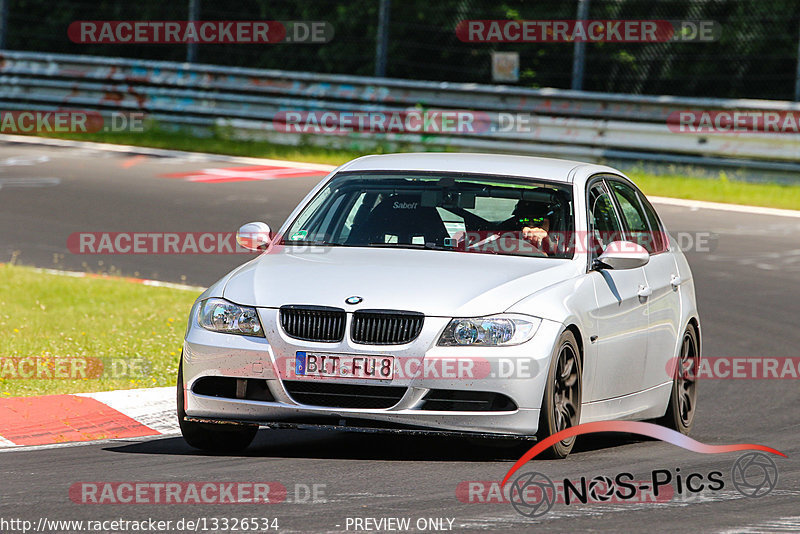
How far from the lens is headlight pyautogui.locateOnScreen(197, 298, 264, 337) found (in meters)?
7.25

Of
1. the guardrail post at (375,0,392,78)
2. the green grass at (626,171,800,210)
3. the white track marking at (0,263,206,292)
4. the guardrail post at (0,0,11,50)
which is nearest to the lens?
the white track marking at (0,263,206,292)

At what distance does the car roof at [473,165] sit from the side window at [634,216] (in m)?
0.28

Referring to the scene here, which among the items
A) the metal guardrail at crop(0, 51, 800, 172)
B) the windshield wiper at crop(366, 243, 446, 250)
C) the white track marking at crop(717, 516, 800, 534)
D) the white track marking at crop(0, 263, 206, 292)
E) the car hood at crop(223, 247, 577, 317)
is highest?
the metal guardrail at crop(0, 51, 800, 172)

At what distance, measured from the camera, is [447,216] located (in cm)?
845

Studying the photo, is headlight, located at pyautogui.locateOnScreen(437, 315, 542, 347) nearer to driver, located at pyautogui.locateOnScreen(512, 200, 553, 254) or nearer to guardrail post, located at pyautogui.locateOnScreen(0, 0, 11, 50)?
driver, located at pyautogui.locateOnScreen(512, 200, 553, 254)

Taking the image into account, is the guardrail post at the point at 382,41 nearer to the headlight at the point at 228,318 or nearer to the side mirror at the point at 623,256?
the side mirror at the point at 623,256

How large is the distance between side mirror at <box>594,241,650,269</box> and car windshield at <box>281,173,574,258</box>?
21cm

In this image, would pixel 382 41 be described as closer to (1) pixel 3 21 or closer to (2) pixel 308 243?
(1) pixel 3 21

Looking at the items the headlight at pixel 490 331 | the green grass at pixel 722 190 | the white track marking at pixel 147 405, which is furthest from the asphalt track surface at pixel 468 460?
the green grass at pixel 722 190

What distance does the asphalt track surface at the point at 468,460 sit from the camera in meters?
5.91

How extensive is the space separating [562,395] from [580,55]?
1320cm

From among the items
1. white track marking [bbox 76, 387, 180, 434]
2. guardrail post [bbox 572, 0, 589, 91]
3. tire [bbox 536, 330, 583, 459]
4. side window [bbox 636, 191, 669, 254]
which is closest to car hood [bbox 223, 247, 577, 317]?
tire [bbox 536, 330, 583, 459]

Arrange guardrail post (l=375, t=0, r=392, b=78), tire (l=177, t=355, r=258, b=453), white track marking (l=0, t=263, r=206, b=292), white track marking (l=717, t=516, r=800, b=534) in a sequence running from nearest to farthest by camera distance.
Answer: white track marking (l=717, t=516, r=800, b=534) → tire (l=177, t=355, r=258, b=453) → white track marking (l=0, t=263, r=206, b=292) → guardrail post (l=375, t=0, r=392, b=78)

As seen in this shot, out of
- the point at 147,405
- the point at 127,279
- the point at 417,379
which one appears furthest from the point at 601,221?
the point at 127,279
